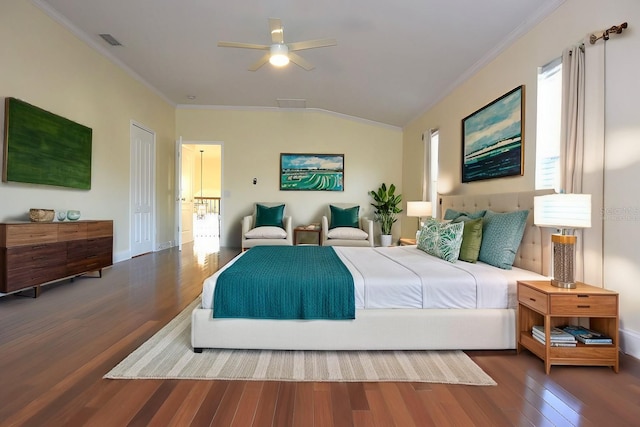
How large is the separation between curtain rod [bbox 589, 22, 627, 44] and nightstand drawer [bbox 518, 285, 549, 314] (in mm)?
1747

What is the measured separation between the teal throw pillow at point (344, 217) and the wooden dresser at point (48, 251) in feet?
11.8

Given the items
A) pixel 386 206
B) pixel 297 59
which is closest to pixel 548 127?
pixel 297 59

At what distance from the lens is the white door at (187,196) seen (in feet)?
24.3

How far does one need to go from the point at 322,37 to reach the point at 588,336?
3.71 metres

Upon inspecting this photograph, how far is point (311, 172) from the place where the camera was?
663 cm

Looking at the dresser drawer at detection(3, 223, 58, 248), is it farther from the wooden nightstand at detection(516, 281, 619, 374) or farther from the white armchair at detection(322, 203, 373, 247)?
the wooden nightstand at detection(516, 281, 619, 374)

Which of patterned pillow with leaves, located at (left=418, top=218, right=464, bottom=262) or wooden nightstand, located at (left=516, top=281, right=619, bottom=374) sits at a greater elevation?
patterned pillow with leaves, located at (left=418, top=218, right=464, bottom=262)

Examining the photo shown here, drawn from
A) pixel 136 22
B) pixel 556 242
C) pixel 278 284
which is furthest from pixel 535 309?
pixel 136 22

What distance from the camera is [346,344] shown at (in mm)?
1942

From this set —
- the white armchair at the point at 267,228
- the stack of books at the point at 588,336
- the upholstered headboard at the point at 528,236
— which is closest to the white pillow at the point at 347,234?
the white armchair at the point at 267,228

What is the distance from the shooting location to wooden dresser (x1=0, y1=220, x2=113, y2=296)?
8.91 ft

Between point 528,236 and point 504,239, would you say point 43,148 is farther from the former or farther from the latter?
point 528,236

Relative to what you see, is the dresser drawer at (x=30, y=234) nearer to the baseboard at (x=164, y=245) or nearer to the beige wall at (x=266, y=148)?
the baseboard at (x=164, y=245)

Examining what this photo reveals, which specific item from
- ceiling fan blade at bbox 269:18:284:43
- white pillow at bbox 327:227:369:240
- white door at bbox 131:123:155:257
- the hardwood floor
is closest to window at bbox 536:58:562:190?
the hardwood floor
